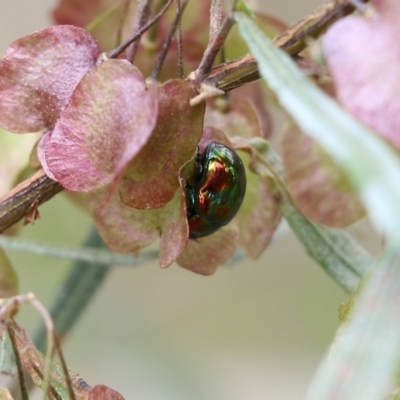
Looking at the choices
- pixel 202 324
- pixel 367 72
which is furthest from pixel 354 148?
pixel 202 324

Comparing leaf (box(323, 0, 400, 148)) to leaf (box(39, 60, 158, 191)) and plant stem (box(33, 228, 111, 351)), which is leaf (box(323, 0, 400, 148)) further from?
plant stem (box(33, 228, 111, 351))

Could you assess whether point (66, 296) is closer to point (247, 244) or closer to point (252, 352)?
point (247, 244)

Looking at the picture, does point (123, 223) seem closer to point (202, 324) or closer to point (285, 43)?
point (285, 43)

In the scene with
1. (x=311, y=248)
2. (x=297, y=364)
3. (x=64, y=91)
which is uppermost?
(x=64, y=91)

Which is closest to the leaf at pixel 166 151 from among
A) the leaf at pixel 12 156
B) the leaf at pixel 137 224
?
the leaf at pixel 137 224

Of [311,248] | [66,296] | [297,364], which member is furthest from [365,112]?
[297,364]
